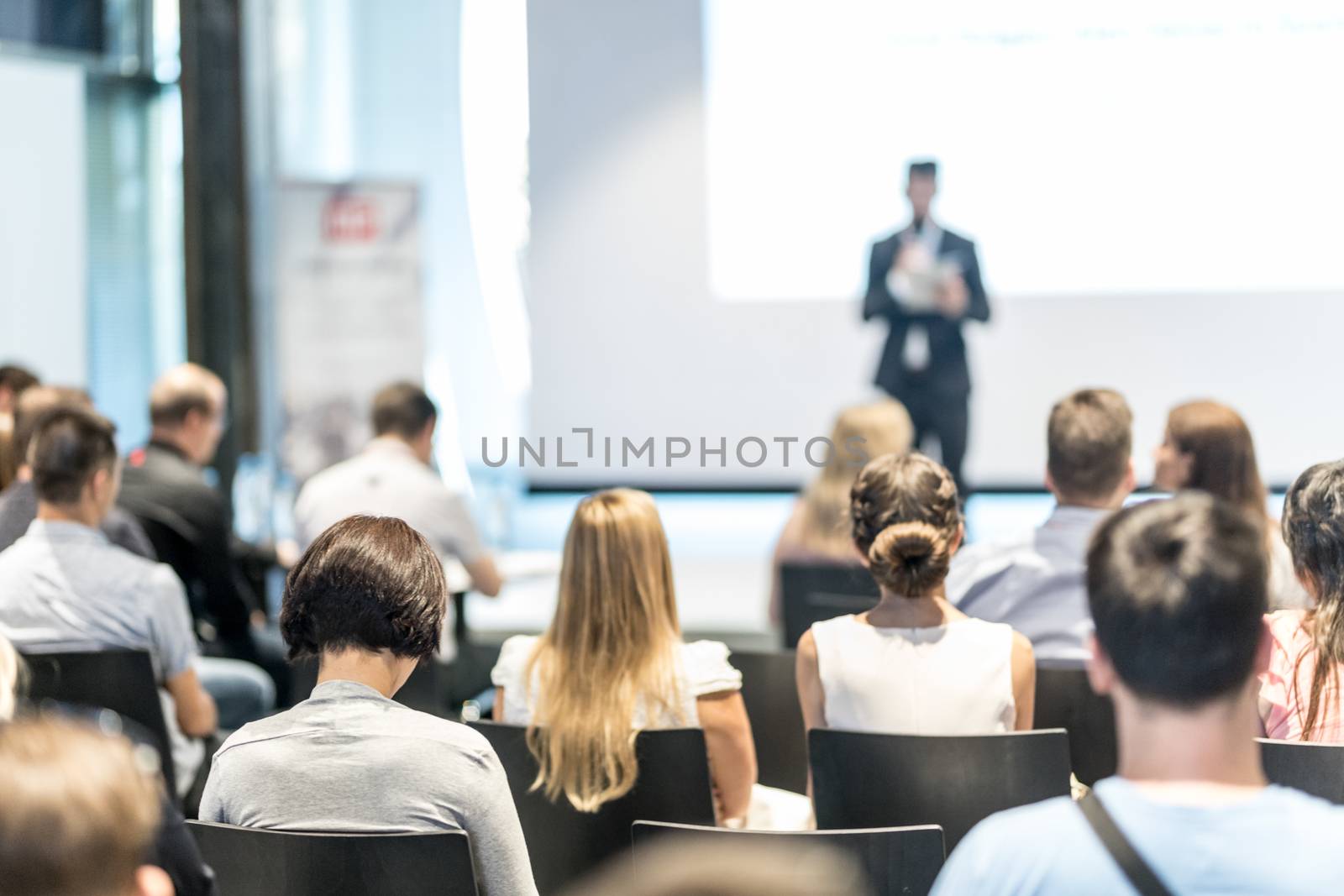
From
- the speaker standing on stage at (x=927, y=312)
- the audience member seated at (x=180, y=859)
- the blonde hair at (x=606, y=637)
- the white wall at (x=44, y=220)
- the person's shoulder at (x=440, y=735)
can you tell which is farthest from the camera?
the white wall at (x=44, y=220)

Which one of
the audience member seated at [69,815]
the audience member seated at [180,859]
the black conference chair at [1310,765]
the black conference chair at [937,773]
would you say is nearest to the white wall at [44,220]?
the black conference chair at [937,773]

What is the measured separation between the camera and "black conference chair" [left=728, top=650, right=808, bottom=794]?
2.98m

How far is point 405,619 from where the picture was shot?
1.77 m

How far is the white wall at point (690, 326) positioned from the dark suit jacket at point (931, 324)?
0.21 meters

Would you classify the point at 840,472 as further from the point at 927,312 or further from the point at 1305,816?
the point at 1305,816

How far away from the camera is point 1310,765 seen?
6.46 feet

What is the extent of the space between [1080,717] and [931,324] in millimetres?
3021

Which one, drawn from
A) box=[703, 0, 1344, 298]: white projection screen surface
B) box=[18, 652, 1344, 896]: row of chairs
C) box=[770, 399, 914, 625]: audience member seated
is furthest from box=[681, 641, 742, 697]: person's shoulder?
box=[703, 0, 1344, 298]: white projection screen surface

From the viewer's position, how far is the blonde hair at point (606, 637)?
7.47 feet

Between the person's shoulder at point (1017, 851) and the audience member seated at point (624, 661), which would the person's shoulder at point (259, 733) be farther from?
the person's shoulder at point (1017, 851)

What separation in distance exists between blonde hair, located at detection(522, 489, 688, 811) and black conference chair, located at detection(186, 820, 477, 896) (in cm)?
62

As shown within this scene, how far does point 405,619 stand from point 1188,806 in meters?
1.03

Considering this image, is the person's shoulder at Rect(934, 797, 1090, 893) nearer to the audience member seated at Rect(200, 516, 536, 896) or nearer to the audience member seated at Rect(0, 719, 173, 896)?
the audience member seated at Rect(0, 719, 173, 896)

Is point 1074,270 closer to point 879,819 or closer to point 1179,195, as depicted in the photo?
point 1179,195
